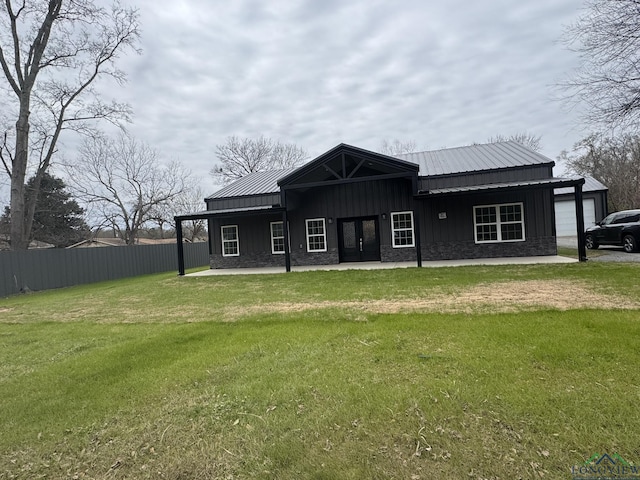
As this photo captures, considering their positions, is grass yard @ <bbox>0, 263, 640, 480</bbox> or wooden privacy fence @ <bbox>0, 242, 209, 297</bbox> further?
wooden privacy fence @ <bbox>0, 242, 209, 297</bbox>

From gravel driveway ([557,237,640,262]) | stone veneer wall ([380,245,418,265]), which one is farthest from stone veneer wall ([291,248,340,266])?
gravel driveway ([557,237,640,262])

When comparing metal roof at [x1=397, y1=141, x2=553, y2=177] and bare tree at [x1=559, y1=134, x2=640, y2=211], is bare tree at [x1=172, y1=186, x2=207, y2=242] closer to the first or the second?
metal roof at [x1=397, y1=141, x2=553, y2=177]

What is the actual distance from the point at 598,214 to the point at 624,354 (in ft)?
72.7

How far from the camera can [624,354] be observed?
3783 millimetres

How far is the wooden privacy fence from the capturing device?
14.5 m

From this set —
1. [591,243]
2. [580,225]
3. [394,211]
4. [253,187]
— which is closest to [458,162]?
[394,211]

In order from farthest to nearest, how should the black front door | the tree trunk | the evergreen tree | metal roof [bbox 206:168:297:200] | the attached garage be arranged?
the evergreen tree, the attached garage, metal roof [bbox 206:168:297:200], the tree trunk, the black front door

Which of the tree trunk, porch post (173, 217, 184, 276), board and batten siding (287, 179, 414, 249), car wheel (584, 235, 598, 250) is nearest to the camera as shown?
board and batten siding (287, 179, 414, 249)

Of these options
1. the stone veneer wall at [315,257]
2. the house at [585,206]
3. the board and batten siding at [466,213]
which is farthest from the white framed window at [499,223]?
the house at [585,206]

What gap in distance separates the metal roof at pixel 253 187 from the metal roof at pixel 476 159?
22.1ft

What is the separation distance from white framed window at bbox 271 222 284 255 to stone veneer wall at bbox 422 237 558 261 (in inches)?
246

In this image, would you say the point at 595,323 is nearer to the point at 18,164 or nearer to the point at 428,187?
the point at 428,187

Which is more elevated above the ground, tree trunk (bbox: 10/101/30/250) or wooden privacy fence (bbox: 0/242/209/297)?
tree trunk (bbox: 10/101/30/250)

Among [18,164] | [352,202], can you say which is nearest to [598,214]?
[352,202]
